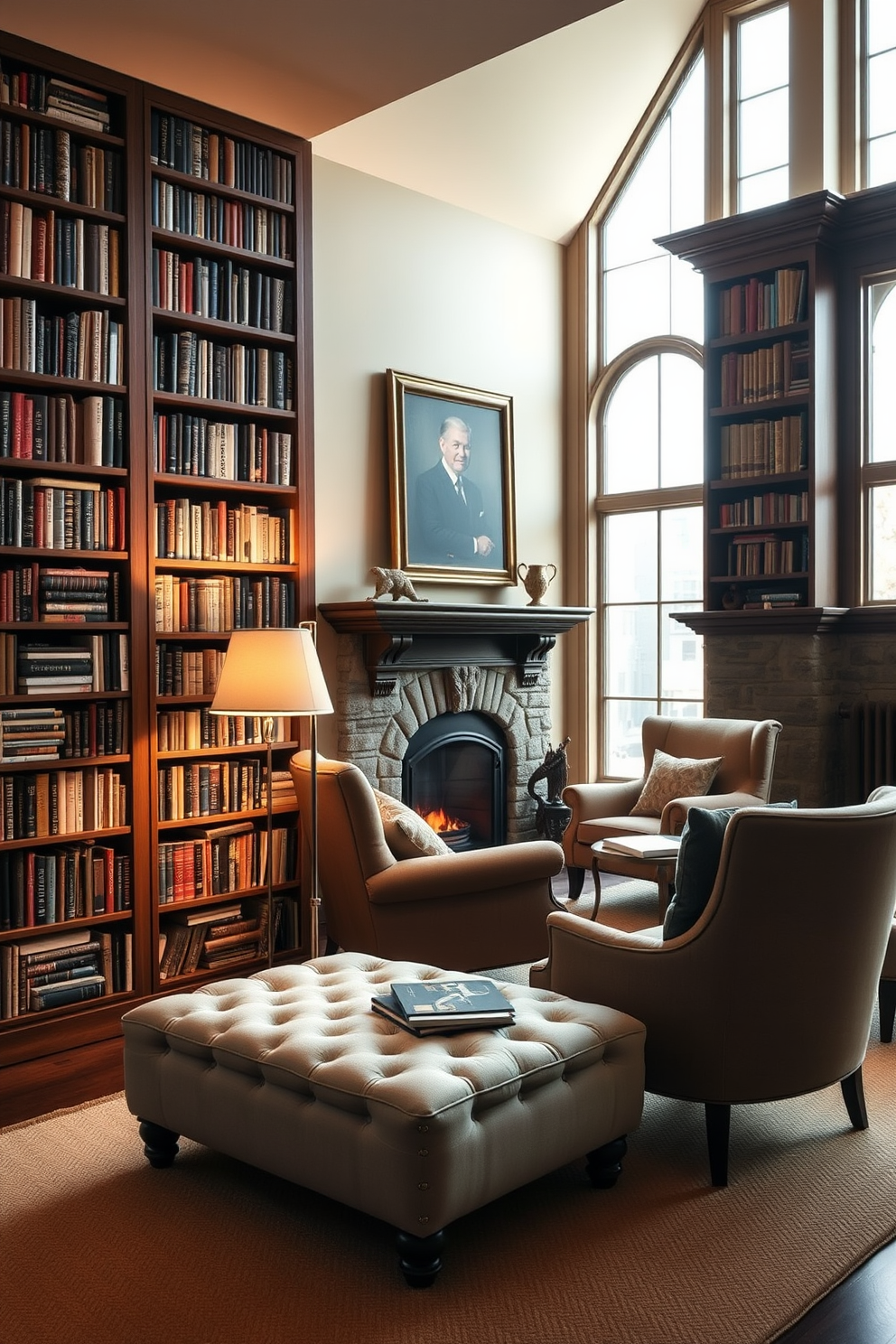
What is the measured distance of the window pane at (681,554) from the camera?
695cm

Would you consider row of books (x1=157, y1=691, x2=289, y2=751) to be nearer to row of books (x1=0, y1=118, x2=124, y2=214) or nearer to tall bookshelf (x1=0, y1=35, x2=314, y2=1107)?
tall bookshelf (x1=0, y1=35, x2=314, y2=1107)

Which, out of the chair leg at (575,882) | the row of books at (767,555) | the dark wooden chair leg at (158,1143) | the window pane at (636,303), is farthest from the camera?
the window pane at (636,303)

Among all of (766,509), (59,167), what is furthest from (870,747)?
(59,167)

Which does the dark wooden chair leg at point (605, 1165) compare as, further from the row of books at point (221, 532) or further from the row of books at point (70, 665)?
the row of books at point (221, 532)

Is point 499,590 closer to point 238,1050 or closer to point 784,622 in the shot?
point 784,622

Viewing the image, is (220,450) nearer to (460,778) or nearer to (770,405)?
(460,778)

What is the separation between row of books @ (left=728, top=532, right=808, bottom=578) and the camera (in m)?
6.26

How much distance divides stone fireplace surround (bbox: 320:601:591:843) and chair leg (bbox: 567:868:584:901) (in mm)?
705

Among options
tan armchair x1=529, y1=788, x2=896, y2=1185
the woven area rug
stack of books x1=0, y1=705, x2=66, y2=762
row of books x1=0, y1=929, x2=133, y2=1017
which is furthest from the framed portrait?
the woven area rug

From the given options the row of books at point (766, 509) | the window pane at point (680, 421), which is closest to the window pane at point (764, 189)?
the window pane at point (680, 421)

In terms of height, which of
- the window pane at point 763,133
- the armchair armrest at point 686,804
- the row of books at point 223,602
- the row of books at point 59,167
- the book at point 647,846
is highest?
the window pane at point 763,133

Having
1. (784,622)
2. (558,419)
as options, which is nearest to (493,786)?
(784,622)

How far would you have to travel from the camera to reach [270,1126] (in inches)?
106

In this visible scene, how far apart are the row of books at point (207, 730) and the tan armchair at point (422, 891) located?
1.59 ft
